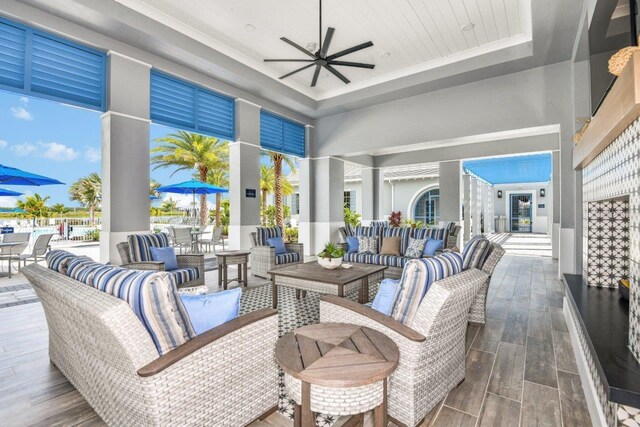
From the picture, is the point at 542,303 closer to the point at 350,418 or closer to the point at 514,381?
the point at 514,381

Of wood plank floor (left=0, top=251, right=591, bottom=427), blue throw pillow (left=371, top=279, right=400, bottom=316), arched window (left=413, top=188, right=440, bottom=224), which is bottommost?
wood plank floor (left=0, top=251, right=591, bottom=427)

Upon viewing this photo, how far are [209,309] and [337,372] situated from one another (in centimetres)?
85

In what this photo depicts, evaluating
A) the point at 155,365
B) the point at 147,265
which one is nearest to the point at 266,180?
the point at 147,265

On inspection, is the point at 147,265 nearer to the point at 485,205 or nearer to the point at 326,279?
the point at 326,279

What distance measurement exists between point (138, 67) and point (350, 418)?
5.88 metres

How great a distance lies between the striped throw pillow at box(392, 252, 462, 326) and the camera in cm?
185

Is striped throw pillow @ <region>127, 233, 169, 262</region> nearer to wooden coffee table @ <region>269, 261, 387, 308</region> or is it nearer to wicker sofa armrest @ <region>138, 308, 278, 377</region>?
wooden coffee table @ <region>269, 261, 387, 308</region>

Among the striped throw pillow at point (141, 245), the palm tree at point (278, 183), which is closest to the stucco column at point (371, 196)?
the palm tree at point (278, 183)

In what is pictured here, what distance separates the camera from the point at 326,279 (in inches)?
146

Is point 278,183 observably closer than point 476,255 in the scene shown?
No

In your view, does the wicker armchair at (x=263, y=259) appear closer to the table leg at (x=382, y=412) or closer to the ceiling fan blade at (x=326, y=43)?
the ceiling fan blade at (x=326, y=43)

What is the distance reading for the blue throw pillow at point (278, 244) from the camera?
234 inches

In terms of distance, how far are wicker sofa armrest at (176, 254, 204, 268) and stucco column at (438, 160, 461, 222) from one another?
319 inches

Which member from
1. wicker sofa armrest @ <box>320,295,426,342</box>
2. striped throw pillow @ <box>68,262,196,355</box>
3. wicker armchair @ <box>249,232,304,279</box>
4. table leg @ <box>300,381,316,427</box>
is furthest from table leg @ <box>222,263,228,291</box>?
table leg @ <box>300,381,316,427</box>
